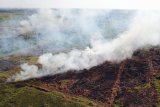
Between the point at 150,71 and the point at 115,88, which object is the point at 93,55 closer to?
the point at 150,71

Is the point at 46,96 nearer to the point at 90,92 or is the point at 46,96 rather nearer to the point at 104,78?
the point at 90,92

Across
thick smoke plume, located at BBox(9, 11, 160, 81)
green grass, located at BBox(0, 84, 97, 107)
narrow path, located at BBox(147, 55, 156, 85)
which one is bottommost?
green grass, located at BBox(0, 84, 97, 107)

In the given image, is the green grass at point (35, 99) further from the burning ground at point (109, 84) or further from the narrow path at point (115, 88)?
the narrow path at point (115, 88)

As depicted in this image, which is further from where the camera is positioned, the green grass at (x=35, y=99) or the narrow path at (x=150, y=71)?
the narrow path at (x=150, y=71)

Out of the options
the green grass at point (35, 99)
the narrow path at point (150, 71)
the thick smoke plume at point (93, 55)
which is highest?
the thick smoke plume at point (93, 55)

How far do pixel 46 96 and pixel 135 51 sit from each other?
46.1m

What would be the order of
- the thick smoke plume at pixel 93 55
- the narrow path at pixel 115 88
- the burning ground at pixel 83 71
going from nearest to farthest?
the narrow path at pixel 115 88 < the burning ground at pixel 83 71 < the thick smoke plume at pixel 93 55

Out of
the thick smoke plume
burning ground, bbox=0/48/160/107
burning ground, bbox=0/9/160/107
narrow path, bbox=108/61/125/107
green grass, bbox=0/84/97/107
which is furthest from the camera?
the thick smoke plume

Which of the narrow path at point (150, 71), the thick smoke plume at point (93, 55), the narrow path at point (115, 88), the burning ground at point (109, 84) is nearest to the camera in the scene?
the narrow path at point (115, 88)

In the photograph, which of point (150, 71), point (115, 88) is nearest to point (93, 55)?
point (150, 71)

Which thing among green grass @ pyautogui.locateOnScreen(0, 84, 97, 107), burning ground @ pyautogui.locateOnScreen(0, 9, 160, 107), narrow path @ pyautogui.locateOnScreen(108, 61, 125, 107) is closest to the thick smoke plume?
burning ground @ pyautogui.locateOnScreen(0, 9, 160, 107)

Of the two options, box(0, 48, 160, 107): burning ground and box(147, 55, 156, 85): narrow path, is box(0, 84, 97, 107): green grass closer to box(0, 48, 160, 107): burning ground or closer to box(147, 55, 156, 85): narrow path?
box(0, 48, 160, 107): burning ground

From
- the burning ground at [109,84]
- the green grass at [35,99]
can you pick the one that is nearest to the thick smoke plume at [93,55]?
the burning ground at [109,84]

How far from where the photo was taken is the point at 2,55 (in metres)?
113
